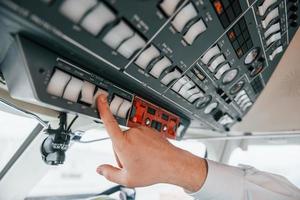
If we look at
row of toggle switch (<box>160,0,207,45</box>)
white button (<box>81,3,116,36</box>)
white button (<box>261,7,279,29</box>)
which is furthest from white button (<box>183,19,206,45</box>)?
white button (<box>261,7,279,29</box>)

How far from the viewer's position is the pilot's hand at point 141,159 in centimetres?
82

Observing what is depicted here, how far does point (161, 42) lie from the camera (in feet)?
2.97

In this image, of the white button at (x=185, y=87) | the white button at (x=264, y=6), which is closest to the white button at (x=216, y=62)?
the white button at (x=185, y=87)

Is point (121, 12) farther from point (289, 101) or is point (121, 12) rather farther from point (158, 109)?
point (289, 101)

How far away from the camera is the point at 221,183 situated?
1150 mm

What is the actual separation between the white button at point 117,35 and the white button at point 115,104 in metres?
0.29

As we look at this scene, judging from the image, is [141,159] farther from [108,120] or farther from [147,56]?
[147,56]

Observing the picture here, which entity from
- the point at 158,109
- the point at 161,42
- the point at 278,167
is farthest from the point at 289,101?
the point at 161,42

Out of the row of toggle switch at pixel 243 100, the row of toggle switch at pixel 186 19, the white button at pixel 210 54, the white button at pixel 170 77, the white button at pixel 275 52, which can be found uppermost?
the white button at pixel 275 52

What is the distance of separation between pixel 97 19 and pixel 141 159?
16.8 inches

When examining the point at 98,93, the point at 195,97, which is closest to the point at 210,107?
the point at 195,97

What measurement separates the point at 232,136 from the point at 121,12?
1.76m

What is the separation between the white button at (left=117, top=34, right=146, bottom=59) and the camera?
0.82 meters

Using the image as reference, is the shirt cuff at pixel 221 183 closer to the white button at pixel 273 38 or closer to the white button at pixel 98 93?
the white button at pixel 98 93
